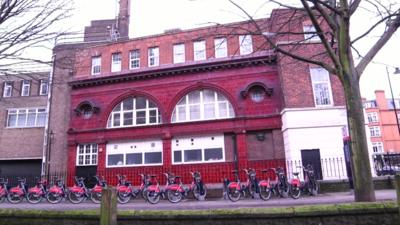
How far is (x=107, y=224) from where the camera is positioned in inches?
257

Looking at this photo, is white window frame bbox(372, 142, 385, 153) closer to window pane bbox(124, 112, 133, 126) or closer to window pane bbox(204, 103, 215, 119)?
window pane bbox(204, 103, 215, 119)

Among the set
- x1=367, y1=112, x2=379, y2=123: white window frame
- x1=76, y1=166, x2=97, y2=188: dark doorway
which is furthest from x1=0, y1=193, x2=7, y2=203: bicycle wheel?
x1=367, y1=112, x2=379, y2=123: white window frame

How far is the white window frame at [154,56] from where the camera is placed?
26031mm

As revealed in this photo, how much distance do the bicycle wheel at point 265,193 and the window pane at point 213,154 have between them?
720 centimetres

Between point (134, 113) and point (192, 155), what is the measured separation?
18.5 feet

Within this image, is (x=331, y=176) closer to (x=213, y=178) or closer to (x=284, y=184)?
(x=284, y=184)

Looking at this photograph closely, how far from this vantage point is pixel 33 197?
19.0 m

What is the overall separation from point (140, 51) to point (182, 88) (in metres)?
5.13

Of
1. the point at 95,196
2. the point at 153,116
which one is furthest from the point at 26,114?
the point at 95,196

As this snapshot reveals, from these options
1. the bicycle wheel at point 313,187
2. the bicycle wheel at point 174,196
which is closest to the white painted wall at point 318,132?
the bicycle wheel at point 313,187

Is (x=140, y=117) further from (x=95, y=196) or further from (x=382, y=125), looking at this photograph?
(x=382, y=125)

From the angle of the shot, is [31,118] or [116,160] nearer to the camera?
[116,160]

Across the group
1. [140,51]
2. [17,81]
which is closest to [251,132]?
[140,51]

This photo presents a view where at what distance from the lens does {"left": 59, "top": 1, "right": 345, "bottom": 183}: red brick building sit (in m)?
21.2
